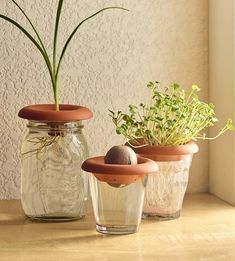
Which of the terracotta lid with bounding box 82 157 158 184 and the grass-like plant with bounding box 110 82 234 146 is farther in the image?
the grass-like plant with bounding box 110 82 234 146

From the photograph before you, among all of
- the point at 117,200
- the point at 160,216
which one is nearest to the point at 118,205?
the point at 117,200

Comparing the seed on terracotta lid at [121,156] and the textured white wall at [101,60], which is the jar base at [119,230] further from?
the textured white wall at [101,60]

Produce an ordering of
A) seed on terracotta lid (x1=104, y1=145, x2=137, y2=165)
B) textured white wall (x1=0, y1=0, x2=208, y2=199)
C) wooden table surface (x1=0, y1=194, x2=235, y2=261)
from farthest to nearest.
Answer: textured white wall (x1=0, y1=0, x2=208, y2=199) < seed on terracotta lid (x1=104, y1=145, x2=137, y2=165) < wooden table surface (x1=0, y1=194, x2=235, y2=261)

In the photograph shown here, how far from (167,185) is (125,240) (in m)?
0.18

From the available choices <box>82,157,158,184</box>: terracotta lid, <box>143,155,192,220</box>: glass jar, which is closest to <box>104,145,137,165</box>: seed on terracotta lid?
<box>82,157,158,184</box>: terracotta lid

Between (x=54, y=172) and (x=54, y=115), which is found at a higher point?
(x=54, y=115)

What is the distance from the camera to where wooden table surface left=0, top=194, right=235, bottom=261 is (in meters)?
1.14

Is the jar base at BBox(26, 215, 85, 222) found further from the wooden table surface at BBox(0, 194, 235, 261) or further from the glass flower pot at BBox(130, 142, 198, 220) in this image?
the glass flower pot at BBox(130, 142, 198, 220)

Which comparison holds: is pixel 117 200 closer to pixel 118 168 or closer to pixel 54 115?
pixel 118 168

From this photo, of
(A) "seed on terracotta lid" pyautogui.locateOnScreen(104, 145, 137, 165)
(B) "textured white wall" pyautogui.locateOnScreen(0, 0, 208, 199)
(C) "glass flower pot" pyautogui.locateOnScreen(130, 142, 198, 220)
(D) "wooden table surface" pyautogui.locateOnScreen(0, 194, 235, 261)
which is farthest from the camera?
(B) "textured white wall" pyautogui.locateOnScreen(0, 0, 208, 199)

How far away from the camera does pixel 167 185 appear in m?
1.38

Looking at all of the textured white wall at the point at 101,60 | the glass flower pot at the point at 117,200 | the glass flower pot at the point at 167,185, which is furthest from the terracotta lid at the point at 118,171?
the textured white wall at the point at 101,60

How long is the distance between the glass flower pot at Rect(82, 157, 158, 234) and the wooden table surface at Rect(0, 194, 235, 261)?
23 mm

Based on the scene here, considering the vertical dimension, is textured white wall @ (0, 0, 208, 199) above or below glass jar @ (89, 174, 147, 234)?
→ above
